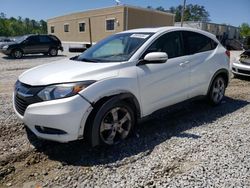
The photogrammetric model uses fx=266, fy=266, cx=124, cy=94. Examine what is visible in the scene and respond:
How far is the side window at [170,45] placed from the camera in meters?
4.36

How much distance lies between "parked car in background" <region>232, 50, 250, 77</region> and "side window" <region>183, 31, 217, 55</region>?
13.6ft

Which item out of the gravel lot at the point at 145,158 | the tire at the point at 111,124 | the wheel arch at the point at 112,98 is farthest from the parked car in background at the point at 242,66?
the tire at the point at 111,124

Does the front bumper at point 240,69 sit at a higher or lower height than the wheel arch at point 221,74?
lower

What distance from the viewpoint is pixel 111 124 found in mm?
3721

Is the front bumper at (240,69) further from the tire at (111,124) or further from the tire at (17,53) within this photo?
the tire at (17,53)

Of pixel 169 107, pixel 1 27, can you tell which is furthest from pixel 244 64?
pixel 1 27

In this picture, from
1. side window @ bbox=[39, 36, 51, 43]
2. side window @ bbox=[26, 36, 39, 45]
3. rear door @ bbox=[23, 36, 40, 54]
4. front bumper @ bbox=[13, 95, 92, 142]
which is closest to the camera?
front bumper @ bbox=[13, 95, 92, 142]

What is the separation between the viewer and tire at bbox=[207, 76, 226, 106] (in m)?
5.63

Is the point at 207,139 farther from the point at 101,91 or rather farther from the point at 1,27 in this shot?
the point at 1,27

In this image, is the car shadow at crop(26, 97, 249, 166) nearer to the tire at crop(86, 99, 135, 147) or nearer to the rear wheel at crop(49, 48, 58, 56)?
the tire at crop(86, 99, 135, 147)

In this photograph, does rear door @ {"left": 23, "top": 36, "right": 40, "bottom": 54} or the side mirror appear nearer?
the side mirror

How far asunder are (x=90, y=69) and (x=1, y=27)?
86270mm

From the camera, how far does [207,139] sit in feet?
13.5

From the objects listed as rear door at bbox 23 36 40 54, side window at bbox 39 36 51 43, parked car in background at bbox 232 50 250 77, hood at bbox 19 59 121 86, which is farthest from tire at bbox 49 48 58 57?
hood at bbox 19 59 121 86
